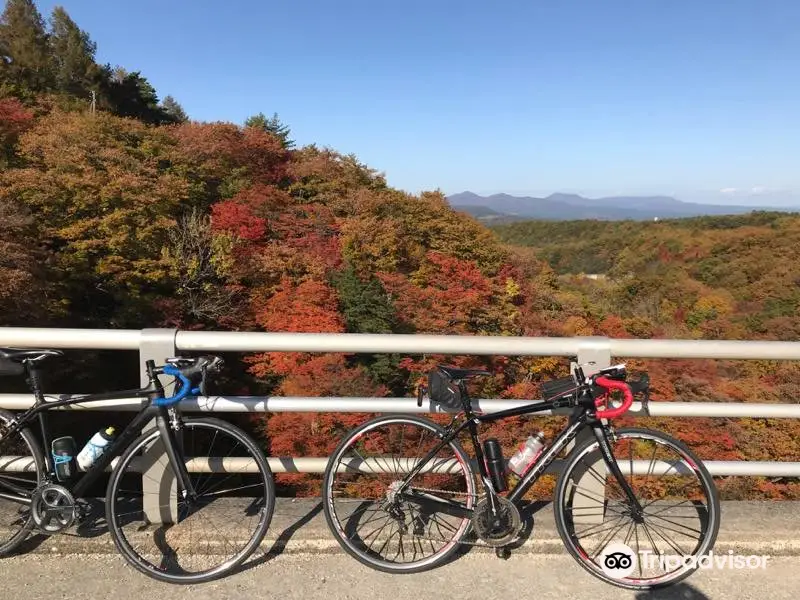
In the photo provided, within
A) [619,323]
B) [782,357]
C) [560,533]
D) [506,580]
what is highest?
[782,357]

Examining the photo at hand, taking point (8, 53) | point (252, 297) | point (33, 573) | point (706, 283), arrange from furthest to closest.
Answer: point (706, 283) → point (8, 53) → point (252, 297) → point (33, 573)

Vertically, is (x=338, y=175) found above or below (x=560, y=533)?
above

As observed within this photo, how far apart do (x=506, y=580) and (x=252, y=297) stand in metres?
22.8

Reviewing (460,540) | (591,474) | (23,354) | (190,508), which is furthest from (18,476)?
(591,474)

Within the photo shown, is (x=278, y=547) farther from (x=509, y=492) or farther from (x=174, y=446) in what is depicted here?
(x=509, y=492)

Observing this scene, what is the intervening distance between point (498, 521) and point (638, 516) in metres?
0.65

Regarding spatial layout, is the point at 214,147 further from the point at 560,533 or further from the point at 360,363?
the point at 560,533

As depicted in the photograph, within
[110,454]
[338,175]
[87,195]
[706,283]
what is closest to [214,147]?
[338,175]

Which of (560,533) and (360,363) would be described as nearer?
(560,533)

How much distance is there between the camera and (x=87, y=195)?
2050 centimetres

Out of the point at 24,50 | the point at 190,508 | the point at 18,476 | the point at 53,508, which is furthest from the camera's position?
the point at 24,50

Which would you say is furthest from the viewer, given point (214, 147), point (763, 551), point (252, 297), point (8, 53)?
point (8, 53)

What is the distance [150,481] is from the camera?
2.59 meters

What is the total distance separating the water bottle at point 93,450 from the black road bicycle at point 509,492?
3.31 feet
